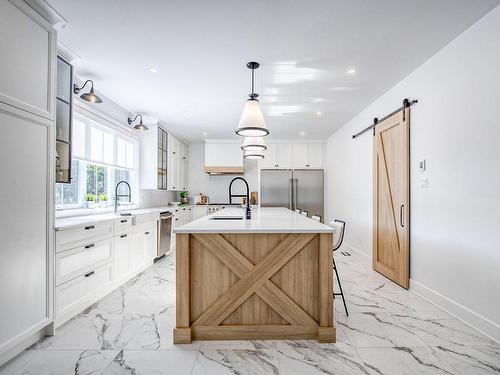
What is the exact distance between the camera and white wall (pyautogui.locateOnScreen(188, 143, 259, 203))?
7.68 m

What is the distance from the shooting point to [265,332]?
220 cm

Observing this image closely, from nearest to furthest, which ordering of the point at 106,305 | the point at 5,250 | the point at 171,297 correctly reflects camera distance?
the point at 5,250 < the point at 106,305 < the point at 171,297

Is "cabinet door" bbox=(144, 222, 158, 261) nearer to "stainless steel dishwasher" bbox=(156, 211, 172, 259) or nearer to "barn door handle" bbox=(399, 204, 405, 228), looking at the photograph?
"stainless steel dishwasher" bbox=(156, 211, 172, 259)

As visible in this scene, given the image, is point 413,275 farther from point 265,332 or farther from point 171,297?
point 171,297

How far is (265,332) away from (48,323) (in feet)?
5.73

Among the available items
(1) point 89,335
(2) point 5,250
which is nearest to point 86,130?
(2) point 5,250

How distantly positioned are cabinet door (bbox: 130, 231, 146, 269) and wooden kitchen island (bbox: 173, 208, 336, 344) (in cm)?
200

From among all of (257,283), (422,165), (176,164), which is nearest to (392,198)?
(422,165)

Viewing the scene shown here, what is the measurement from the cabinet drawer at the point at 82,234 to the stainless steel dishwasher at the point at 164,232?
5.04 ft

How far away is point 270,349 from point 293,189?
5.10 metres

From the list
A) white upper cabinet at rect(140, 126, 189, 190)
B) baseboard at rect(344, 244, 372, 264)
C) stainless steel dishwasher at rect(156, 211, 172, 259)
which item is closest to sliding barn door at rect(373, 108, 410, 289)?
baseboard at rect(344, 244, 372, 264)

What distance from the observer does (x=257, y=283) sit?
2.21 metres

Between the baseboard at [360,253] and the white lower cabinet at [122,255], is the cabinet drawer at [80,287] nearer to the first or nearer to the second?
the white lower cabinet at [122,255]

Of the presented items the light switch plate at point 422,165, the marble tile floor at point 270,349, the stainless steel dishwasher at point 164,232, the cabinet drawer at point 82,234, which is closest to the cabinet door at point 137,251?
the stainless steel dishwasher at point 164,232
